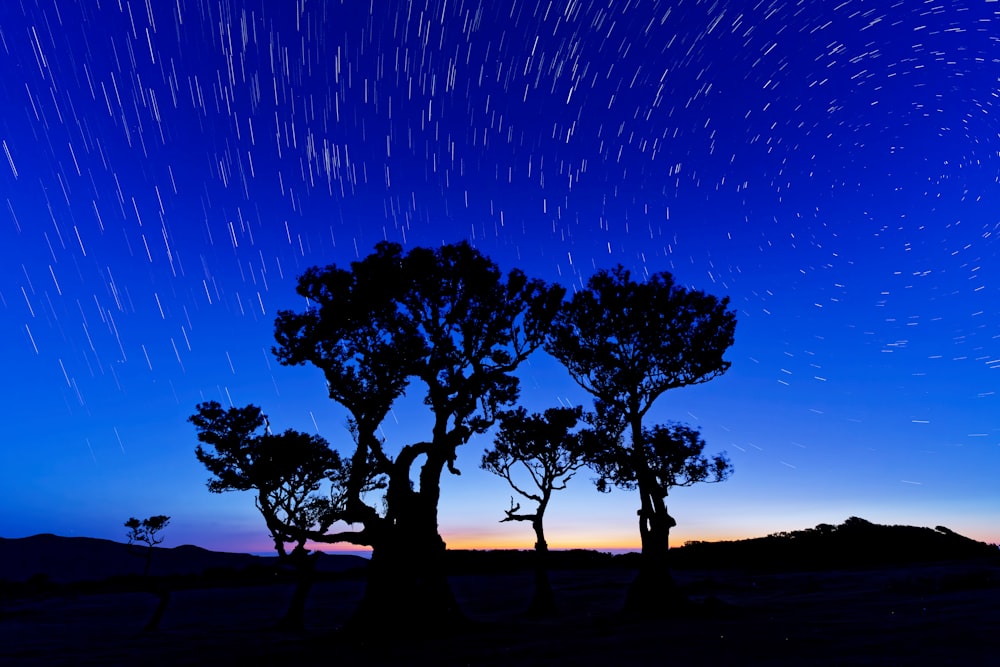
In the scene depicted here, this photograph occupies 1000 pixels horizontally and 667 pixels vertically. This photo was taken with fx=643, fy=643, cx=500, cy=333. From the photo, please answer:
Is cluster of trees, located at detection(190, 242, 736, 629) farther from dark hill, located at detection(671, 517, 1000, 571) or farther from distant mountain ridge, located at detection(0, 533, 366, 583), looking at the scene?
distant mountain ridge, located at detection(0, 533, 366, 583)

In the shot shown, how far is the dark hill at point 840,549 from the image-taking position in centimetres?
6475

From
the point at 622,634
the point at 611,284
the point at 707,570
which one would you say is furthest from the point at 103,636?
the point at 707,570

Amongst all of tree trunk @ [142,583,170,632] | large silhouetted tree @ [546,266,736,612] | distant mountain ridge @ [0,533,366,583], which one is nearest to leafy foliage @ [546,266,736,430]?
large silhouetted tree @ [546,266,736,612]

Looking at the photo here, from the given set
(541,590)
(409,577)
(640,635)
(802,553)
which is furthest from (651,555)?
(802,553)

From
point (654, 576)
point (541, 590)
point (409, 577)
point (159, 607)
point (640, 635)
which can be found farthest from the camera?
point (541, 590)

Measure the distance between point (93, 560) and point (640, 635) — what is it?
14068cm

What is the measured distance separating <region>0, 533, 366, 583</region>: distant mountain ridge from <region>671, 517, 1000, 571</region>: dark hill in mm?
63232

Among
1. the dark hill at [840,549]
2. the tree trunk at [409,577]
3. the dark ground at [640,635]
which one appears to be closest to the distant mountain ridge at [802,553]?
the dark hill at [840,549]

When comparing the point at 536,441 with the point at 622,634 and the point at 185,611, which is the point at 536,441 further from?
the point at 185,611

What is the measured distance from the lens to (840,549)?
68.1m

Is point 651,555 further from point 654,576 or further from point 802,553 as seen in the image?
point 802,553

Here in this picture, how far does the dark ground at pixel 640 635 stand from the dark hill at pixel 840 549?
20964mm

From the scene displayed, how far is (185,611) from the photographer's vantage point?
49875 mm

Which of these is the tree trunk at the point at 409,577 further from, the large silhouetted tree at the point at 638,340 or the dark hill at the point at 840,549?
the dark hill at the point at 840,549
